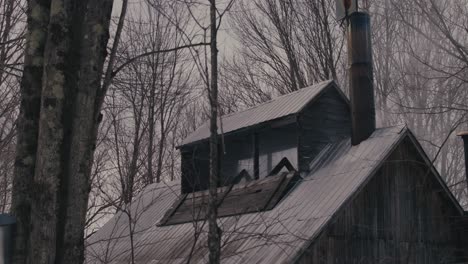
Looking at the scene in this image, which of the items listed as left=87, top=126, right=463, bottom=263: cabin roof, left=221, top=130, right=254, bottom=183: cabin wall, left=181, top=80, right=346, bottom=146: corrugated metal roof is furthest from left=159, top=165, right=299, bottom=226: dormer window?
left=181, top=80, right=346, bottom=146: corrugated metal roof

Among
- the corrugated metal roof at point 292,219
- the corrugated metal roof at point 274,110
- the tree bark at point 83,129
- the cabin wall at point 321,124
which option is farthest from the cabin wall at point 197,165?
the tree bark at point 83,129

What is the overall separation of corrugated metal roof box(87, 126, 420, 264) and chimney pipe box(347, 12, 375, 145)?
0.98 feet

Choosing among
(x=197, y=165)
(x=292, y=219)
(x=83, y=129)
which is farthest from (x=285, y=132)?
(x=83, y=129)

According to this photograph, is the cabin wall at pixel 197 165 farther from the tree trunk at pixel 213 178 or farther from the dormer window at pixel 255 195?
the tree trunk at pixel 213 178

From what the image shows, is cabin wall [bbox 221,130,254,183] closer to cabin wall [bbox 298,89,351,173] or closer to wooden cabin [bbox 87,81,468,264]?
wooden cabin [bbox 87,81,468,264]

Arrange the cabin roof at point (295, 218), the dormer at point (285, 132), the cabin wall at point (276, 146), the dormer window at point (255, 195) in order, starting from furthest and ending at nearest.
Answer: the cabin wall at point (276, 146), the dormer at point (285, 132), the dormer window at point (255, 195), the cabin roof at point (295, 218)

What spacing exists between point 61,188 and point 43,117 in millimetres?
594

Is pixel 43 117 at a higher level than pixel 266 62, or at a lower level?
lower

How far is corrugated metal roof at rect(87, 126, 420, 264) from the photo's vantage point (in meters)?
10.9

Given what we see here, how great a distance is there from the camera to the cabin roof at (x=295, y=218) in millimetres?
10938

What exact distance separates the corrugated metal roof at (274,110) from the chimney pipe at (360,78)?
0.75 meters

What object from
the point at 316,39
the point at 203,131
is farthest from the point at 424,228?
the point at 316,39

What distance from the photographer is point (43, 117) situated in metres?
5.00

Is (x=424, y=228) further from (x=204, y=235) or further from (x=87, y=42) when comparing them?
(x=87, y=42)
